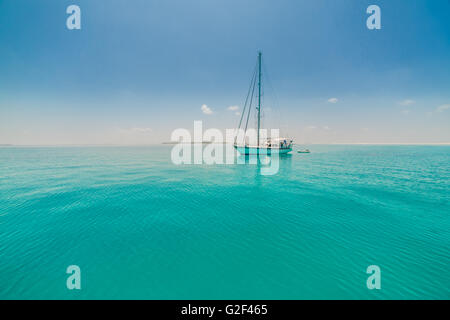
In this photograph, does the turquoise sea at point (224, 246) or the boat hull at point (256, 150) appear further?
the boat hull at point (256, 150)

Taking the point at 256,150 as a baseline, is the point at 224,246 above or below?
below

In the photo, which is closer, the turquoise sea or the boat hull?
the turquoise sea

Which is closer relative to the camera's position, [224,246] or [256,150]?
[224,246]

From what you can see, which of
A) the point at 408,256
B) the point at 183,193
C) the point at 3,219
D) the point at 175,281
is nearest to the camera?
the point at 175,281

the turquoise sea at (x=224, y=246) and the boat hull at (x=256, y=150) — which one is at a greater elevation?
the boat hull at (x=256, y=150)

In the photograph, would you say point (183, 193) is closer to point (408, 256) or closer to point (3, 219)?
point (3, 219)

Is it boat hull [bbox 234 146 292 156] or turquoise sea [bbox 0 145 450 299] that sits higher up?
boat hull [bbox 234 146 292 156]
